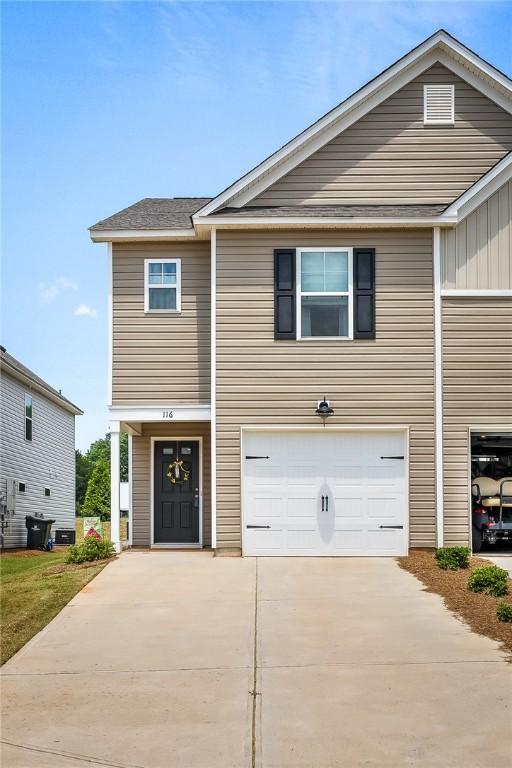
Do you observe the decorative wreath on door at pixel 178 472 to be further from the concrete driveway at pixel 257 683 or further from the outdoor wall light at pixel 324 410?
the concrete driveway at pixel 257 683

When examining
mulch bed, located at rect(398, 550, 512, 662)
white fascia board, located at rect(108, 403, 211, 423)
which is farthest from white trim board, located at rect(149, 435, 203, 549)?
mulch bed, located at rect(398, 550, 512, 662)

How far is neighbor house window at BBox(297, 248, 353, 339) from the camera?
16438 millimetres

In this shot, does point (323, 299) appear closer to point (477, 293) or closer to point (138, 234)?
point (477, 293)

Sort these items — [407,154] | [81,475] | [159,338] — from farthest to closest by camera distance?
[81,475] < [159,338] < [407,154]

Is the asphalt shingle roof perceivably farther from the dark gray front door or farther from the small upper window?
the small upper window

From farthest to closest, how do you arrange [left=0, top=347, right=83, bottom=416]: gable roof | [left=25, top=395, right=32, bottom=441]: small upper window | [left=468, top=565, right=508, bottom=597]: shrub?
[left=25, top=395, right=32, bottom=441]: small upper window, [left=0, top=347, right=83, bottom=416]: gable roof, [left=468, top=565, right=508, bottom=597]: shrub

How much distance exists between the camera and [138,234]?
17.2 metres

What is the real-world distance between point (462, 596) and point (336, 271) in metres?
6.78

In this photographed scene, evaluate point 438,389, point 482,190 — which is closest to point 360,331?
point 438,389

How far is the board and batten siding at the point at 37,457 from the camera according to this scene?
82.4 ft

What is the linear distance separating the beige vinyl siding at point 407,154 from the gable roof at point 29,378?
10888mm

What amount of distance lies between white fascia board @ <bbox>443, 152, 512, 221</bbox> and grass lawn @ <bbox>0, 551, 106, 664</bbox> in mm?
8975

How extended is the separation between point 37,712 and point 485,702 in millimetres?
3781

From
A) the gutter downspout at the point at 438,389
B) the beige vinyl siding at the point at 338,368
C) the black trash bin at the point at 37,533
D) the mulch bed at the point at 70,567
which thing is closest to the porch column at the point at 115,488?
the mulch bed at the point at 70,567
